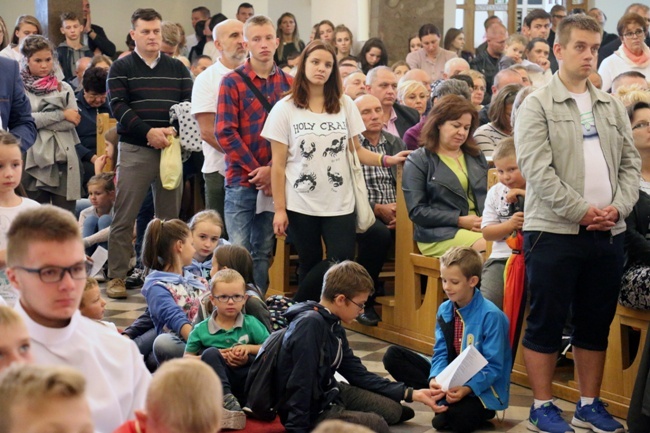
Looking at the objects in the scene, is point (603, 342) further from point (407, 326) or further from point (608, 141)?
point (407, 326)

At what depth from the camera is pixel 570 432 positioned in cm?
455

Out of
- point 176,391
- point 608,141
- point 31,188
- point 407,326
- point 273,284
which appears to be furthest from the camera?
point 31,188

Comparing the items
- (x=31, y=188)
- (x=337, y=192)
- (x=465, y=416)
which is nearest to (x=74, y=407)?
(x=465, y=416)

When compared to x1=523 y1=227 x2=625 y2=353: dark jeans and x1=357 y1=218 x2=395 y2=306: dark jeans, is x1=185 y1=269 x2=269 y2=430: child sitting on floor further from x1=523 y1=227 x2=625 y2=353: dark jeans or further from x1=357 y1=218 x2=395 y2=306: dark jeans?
x1=357 y1=218 x2=395 y2=306: dark jeans

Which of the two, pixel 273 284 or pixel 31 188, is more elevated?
pixel 31 188

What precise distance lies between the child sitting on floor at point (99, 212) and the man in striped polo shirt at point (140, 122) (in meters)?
0.47

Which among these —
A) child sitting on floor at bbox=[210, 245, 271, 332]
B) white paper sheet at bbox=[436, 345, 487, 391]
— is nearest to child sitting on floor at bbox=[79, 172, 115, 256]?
child sitting on floor at bbox=[210, 245, 271, 332]

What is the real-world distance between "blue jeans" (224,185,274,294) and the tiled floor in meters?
0.67

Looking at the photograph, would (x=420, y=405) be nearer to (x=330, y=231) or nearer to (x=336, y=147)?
(x=330, y=231)

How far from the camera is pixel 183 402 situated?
7.00ft

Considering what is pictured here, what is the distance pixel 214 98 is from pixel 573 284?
2.77 meters

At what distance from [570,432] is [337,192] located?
69.5 inches

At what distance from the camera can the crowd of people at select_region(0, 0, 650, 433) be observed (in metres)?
4.05

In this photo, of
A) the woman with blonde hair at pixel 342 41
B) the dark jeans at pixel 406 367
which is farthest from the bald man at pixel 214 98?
the woman with blonde hair at pixel 342 41
